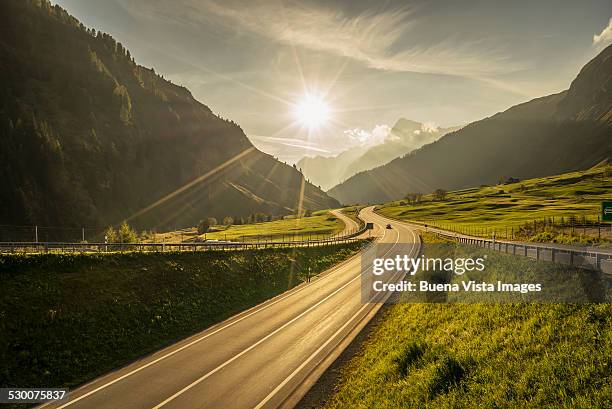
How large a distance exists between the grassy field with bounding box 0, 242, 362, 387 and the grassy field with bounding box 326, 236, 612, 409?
13.8 metres

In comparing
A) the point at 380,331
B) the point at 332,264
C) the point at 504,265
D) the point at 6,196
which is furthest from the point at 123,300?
the point at 6,196

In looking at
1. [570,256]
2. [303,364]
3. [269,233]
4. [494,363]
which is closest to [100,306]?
[303,364]

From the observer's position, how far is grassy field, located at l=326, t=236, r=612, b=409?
10250 millimetres

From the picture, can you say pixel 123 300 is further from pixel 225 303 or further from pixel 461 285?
pixel 461 285

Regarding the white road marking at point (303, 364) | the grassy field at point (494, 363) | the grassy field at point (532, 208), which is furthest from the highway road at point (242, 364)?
the grassy field at point (532, 208)

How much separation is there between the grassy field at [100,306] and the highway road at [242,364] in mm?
2010

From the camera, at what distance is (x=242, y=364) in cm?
1925

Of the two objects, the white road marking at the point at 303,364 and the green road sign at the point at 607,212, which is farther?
the green road sign at the point at 607,212

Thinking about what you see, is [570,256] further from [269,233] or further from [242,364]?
[269,233]

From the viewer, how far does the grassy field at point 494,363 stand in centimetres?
1025

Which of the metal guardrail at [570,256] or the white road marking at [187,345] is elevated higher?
the metal guardrail at [570,256]

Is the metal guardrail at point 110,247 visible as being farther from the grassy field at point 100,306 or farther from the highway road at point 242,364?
the highway road at point 242,364

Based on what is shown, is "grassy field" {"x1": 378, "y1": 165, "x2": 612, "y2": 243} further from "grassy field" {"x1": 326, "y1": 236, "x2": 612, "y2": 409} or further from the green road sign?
"grassy field" {"x1": 326, "y1": 236, "x2": 612, "y2": 409}

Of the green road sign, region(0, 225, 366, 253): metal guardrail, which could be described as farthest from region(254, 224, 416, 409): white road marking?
region(0, 225, 366, 253): metal guardrail
